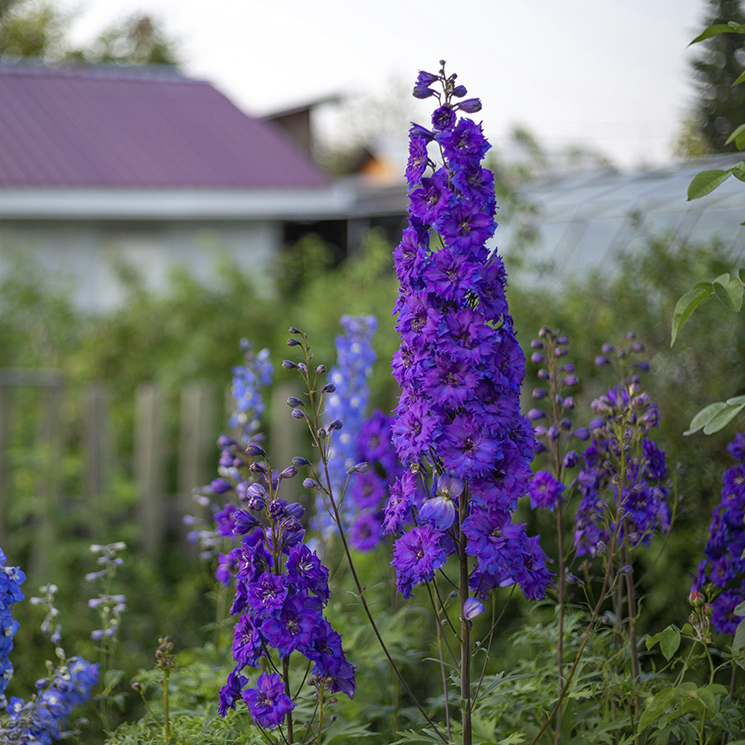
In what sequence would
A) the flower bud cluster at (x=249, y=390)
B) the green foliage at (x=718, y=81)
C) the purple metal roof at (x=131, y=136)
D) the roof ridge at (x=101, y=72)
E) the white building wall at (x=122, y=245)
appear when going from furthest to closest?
the roof ridge at (x=101, y=72), the purple metal roof at (x=131, y=136), the white building wall at (x=122, y=245), the green foliage at (x=718, y=81), the flower bud cluster at (x=249, y=390)

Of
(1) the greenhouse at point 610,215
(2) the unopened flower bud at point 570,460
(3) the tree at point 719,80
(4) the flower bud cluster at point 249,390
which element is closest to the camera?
(2) the unopened flower bud at point 570,460

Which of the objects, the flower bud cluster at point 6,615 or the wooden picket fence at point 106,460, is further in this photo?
the wooden picket fence at point 106,460

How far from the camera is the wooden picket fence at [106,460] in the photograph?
5141 mm

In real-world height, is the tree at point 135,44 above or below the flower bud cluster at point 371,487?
above

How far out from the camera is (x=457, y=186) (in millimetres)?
1751

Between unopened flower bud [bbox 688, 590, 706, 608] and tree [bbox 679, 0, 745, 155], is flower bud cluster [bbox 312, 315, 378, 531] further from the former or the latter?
tree [bbox 679, 0, 745, 155]

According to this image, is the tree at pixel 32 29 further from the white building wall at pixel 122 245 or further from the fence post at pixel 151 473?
the fence post at pixel 151 473

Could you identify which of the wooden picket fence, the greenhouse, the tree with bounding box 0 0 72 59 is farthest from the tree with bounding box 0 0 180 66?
the wooden picket fence

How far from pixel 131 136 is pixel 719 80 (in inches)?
390

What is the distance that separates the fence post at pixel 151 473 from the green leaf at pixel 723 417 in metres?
4.18

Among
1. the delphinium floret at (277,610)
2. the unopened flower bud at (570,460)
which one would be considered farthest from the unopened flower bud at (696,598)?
the delphinium floret at (277,610)

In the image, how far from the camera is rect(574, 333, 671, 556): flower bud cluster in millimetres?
2166

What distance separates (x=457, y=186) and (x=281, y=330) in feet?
17.7

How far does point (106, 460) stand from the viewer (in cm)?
551
